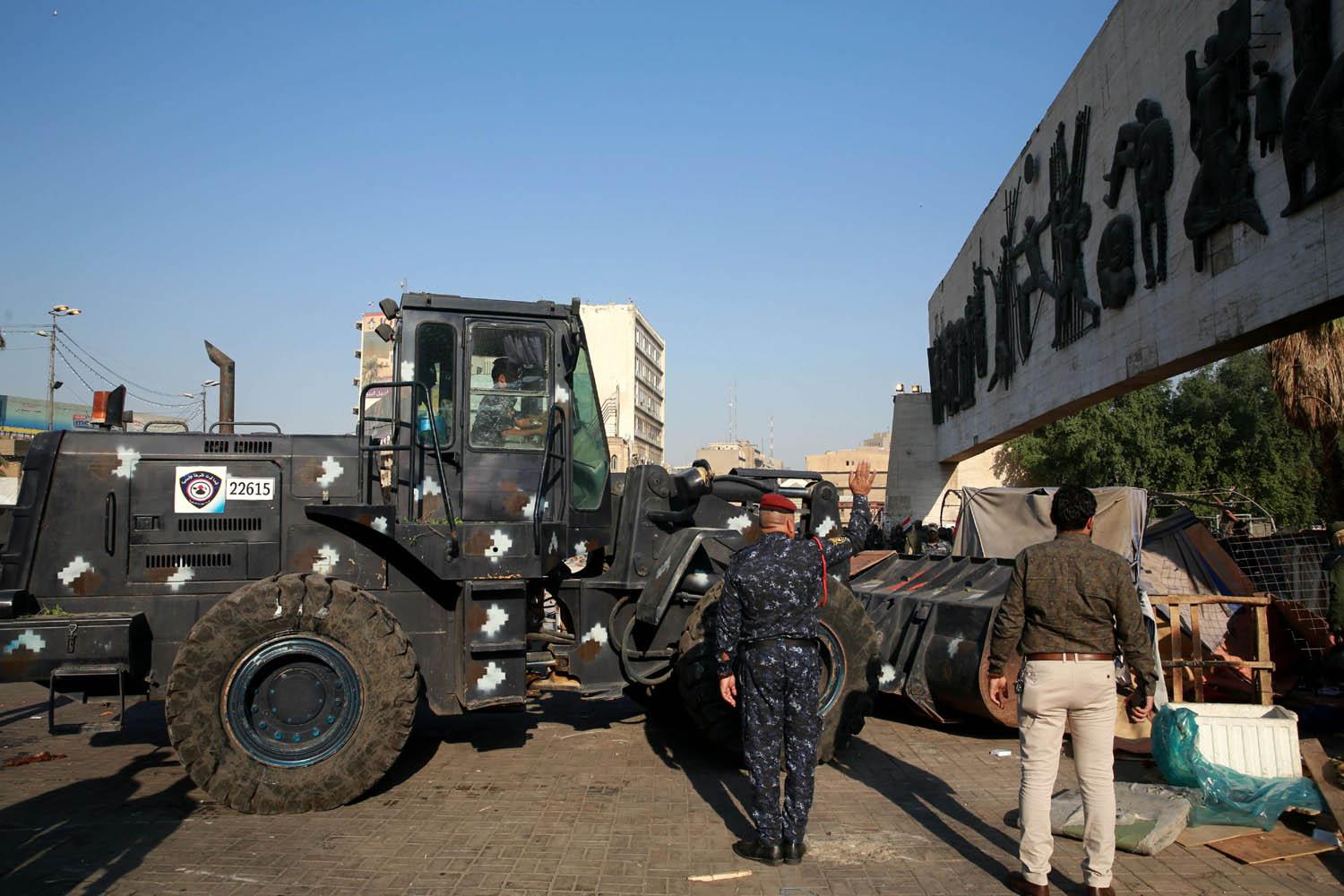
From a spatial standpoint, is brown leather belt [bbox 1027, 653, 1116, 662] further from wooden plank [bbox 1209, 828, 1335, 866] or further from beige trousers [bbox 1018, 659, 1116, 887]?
wooden plank [bbox 1209, 828, 1335, 866]

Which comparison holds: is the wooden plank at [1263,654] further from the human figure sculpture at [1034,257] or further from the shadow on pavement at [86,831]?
the human figure sculpture at [1034,257]

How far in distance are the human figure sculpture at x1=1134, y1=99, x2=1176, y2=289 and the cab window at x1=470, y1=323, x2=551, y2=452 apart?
8651mm

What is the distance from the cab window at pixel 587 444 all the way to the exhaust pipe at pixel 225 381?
2576 mm

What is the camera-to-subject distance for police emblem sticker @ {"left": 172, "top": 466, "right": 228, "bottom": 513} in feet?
21.1

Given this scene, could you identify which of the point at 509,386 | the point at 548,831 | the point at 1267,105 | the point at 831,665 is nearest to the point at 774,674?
the point at 548,831

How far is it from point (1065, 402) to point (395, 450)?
12.7 metres

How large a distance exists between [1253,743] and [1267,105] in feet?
21.1

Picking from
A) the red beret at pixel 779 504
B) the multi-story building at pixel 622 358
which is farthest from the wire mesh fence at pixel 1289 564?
the multi-story building at pixel 622 358

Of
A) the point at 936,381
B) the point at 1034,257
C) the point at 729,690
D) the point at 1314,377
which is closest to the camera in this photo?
the point at 729,690

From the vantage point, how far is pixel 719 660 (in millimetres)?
5125

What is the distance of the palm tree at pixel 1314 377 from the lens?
15.2 metres

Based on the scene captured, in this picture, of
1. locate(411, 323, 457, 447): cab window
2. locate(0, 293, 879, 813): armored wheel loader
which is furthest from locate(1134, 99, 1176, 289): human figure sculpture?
locate(411, 323, 457, 447): cab window

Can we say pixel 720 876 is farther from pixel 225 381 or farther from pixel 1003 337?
pixel 1003 337

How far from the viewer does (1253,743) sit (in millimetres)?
5750
